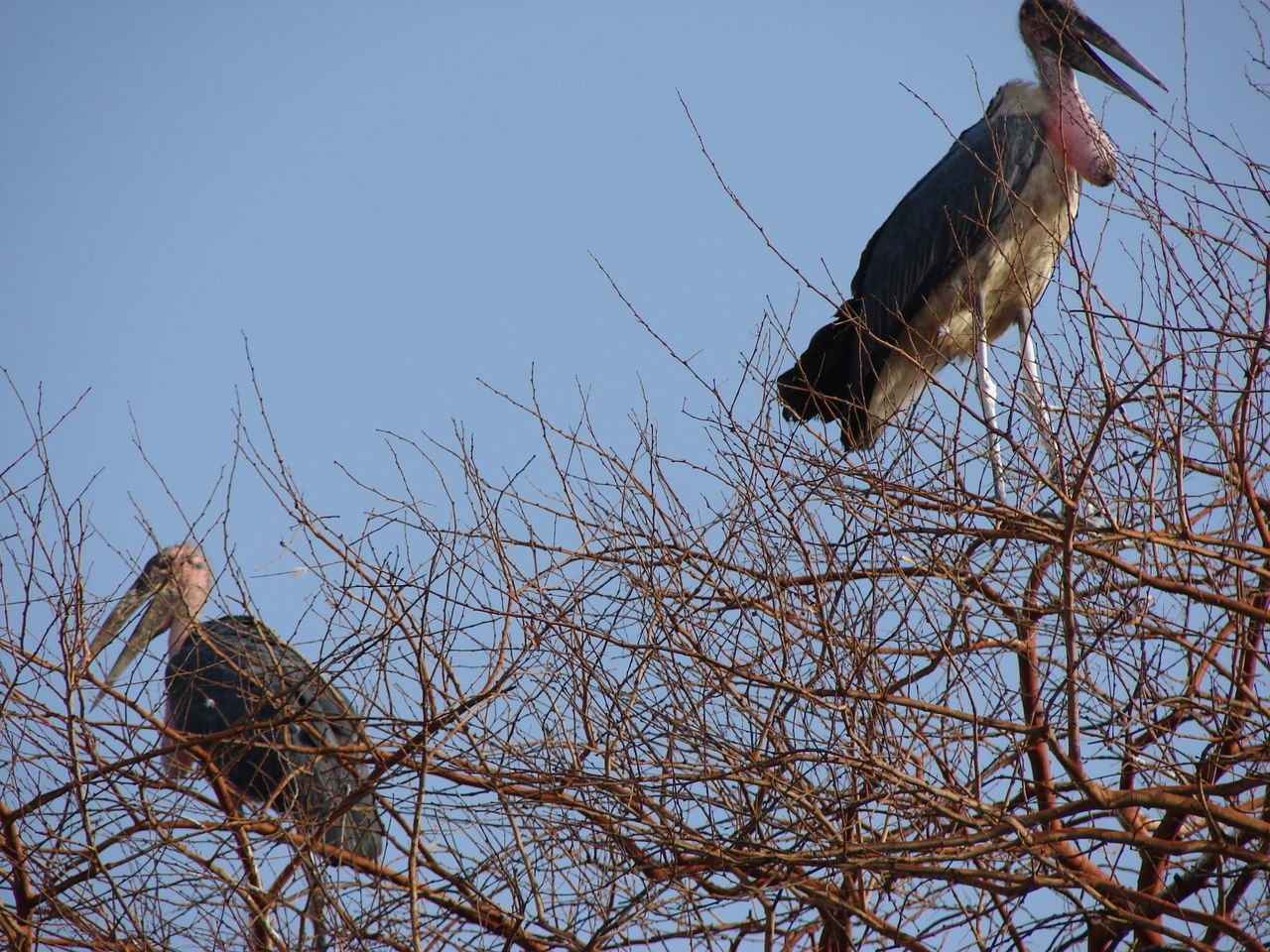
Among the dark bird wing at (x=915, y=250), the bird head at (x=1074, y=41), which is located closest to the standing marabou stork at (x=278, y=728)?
the dark bird wing at (x=915, y=250)

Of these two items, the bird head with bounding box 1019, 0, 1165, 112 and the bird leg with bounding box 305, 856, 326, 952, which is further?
the bird head with bounding box 1019, 0, 1165, 112

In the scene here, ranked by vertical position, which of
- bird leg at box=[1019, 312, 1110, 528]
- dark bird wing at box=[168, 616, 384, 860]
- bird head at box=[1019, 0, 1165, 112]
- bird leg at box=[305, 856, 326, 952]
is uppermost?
bird head at box=[1019, 0, 1165, 112]

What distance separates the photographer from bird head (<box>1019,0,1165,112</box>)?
7.62 metres

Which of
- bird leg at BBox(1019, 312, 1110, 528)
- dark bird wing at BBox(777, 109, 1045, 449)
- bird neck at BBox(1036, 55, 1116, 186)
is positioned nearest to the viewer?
bird leg at BBox(1019, 312, 1110, 528)

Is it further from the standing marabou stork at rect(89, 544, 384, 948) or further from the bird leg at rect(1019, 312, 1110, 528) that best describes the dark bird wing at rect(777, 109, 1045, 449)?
the standing marabou stork at rect(89, 544, 384, 948)

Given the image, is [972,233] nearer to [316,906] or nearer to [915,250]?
[915,250]

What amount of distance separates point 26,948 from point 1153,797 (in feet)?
8.98

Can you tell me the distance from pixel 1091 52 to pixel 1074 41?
6.1 inches

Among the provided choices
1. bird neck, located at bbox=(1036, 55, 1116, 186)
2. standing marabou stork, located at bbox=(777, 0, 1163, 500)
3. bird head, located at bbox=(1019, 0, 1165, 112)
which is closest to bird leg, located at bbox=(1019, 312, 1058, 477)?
standing marabou stork, located at bbox=(777, 0, 1163, 500)

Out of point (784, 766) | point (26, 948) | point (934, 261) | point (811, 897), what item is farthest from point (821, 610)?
point (934, 261)

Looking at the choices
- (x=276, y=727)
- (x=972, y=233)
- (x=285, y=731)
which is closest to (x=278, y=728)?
(x=285, y=731)

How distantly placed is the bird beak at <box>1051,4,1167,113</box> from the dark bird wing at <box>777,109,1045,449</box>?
47 centimetres

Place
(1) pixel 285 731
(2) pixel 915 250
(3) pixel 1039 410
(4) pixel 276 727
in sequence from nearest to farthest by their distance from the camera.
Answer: (4) pixel 276 727 → (3) pixel 1039 410 → (1) pixel 285 731 → (2) pixel 915 250

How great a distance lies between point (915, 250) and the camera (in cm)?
787
